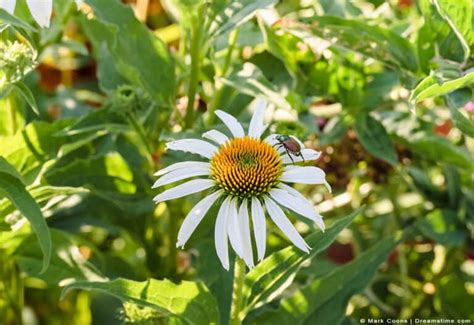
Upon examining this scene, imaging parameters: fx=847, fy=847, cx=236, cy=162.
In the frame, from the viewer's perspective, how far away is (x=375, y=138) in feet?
3.59

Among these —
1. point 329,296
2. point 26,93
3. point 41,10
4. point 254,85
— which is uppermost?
point 41,10

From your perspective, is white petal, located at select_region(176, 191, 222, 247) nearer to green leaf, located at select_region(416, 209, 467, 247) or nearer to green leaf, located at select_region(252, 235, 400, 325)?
green leaf, located at select_region(252, 235, 400, 325)

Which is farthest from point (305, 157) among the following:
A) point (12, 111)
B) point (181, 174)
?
point (12, 111)

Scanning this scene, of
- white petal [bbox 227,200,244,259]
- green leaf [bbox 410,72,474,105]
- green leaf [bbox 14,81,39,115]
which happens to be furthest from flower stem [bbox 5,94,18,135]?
green leaf [bbox 410,72,474,105]

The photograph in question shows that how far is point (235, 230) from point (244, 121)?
0.39 metres

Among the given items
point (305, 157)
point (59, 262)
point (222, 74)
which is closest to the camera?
point (305, 157)

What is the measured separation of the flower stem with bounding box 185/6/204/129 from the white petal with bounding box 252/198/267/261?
244 millimetres

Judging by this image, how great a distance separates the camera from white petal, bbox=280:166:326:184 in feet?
2.64

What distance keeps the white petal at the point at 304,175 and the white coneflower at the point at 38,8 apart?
272 mm

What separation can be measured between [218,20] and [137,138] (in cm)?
23

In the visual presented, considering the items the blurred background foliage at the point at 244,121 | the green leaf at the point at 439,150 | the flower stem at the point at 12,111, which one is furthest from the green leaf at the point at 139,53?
the green leaf at the point at 439,150

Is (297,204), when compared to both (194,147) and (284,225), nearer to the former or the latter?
(284,225)

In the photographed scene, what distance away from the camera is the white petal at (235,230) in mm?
749

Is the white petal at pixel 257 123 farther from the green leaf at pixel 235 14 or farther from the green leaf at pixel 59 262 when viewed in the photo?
the green leaf at pixel 59 262
